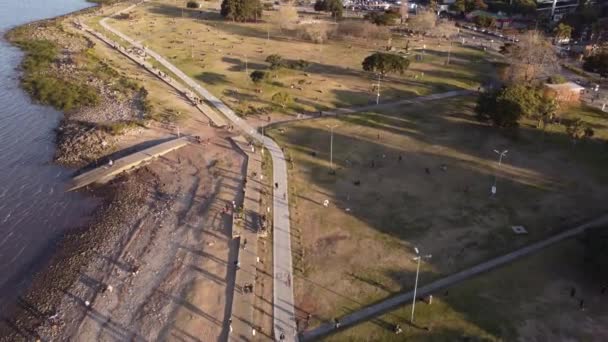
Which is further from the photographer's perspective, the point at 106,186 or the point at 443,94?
the point at 443,94

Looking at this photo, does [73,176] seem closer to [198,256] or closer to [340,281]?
[198,256]

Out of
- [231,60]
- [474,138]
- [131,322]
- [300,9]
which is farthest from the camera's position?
[300,9]

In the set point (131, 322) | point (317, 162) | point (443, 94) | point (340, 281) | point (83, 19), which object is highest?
point (83, 19)

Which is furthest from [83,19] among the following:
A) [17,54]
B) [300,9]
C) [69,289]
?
[69,289]

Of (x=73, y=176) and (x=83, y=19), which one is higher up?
(x=83, y=19)

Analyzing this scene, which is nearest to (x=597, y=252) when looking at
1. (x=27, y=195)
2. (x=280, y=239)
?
(x=280, y=239)

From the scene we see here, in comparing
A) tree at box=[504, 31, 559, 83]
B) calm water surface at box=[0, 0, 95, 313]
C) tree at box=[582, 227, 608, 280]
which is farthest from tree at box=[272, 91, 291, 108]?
tree at box=[582, 227, 608, 280]

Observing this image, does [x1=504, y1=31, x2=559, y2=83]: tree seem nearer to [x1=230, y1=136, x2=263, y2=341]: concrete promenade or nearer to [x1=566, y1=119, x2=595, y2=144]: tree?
[x1=566, y1=119, x2=595, y2=144]: tree

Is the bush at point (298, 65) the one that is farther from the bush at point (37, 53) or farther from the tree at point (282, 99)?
the bush at point (37, 53)
